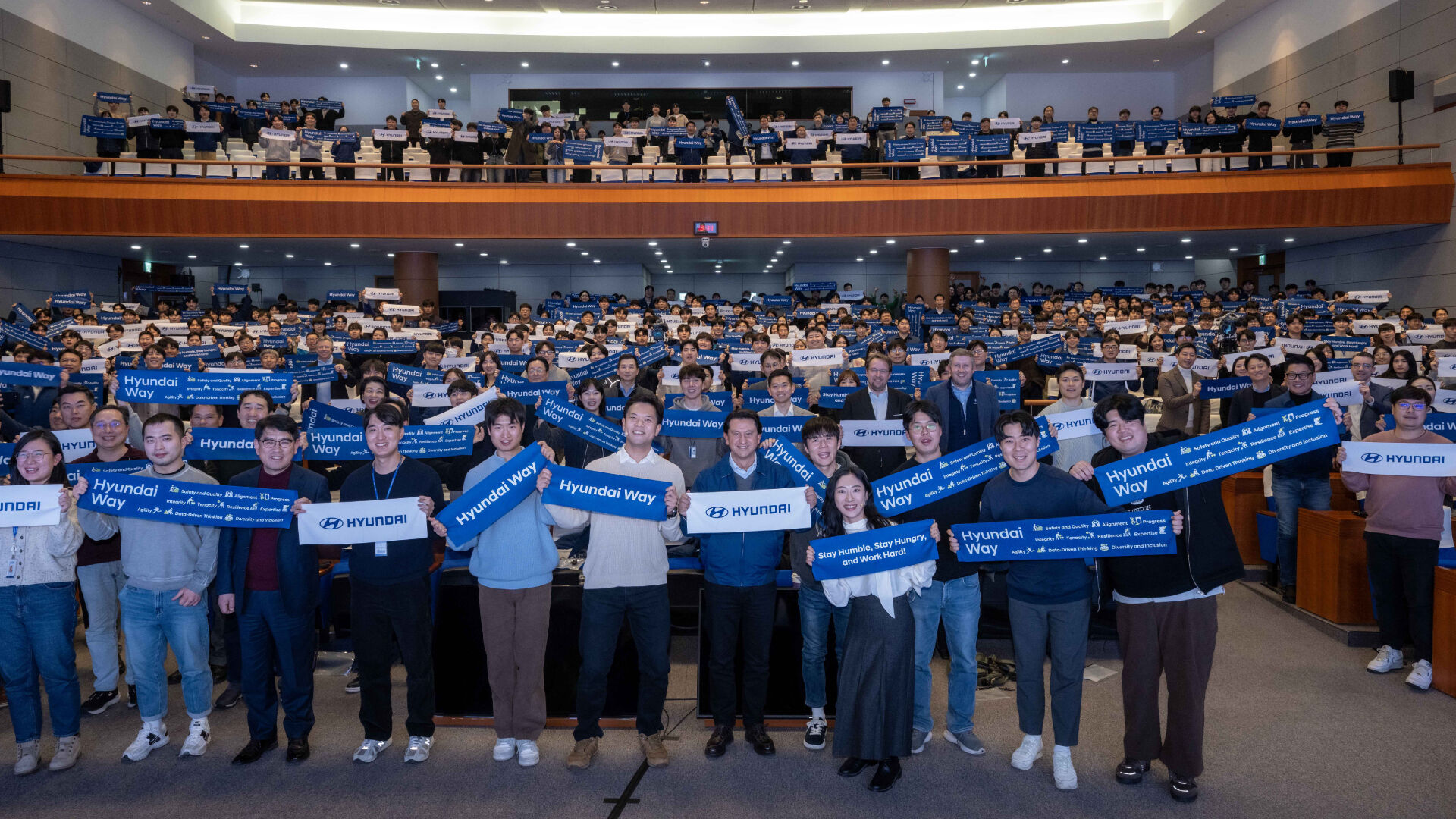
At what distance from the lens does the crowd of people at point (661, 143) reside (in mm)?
15742

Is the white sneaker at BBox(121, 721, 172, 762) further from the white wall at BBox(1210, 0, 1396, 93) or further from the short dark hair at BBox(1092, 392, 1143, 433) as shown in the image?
the white wall at BBox(1210, 0, 1396, 93)

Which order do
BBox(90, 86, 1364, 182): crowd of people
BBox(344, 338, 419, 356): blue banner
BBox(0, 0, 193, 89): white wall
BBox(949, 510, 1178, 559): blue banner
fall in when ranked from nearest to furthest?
1. BBox(949, 510, 1178, 559): blue banner
2. BBox(344, 338, 419, 356): blue banner
3. BBox(90, 86, 1364, 182): crowd of people
4. BBox(0, 0, 193, 89): white wall

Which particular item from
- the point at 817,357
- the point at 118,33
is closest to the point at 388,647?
the point at 817,357

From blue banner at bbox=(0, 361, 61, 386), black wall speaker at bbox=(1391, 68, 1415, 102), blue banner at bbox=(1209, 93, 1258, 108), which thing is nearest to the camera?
blue banner at bbox=(0, 361, 61, 386)

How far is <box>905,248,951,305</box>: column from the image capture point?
17594 mm

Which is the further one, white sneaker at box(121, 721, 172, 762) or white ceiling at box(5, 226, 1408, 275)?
white ceiling at box(5, 226, 1408, 275)

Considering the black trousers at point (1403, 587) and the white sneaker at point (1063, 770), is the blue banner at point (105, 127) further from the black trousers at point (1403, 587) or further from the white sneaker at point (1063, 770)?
the black trousers at point (1403, 587)

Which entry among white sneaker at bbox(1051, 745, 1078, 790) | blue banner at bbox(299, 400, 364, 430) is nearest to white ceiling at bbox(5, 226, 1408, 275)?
blue banner at bbox(299, 400, 364, 430)

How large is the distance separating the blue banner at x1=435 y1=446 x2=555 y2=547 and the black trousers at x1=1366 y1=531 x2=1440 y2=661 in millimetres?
4599

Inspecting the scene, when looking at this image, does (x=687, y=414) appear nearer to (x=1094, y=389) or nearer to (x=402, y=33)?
(x=1094, y=389)

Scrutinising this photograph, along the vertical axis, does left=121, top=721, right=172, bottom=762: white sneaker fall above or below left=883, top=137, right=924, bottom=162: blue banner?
below

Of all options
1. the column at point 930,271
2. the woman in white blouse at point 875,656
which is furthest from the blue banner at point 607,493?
the column at point 930,271

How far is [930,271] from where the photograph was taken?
1762 centimetres

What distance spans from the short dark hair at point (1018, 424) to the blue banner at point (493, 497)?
1.97 meters
